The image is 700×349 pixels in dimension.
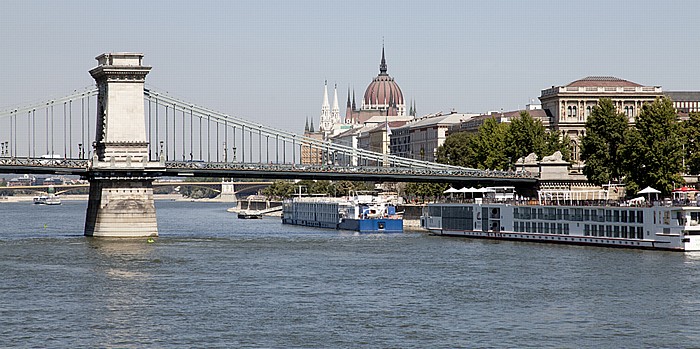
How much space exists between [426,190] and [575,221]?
56118mm

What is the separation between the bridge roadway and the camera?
93750mm

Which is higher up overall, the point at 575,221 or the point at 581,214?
the point at 581,214

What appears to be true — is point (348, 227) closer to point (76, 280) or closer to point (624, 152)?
point (624, 152)

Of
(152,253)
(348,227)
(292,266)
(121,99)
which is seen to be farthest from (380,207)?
(292,266)

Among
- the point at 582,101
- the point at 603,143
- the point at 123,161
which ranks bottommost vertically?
the point at 123,161

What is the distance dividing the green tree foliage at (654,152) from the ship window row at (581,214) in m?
9.59

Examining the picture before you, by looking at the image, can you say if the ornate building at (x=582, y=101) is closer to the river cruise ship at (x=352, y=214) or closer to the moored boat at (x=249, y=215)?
the river cruise ship at (x=352, y=214)

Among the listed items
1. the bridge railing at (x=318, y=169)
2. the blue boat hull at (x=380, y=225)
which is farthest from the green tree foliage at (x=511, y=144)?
the blue boat hull at (x=380, y=225)

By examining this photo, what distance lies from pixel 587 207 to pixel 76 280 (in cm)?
3291

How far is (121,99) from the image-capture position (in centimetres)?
9469

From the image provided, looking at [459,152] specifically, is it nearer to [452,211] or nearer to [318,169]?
[318,169]

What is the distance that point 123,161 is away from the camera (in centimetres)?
9431

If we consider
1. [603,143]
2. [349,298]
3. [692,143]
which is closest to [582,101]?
[692,143]

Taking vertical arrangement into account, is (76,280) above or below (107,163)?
below
